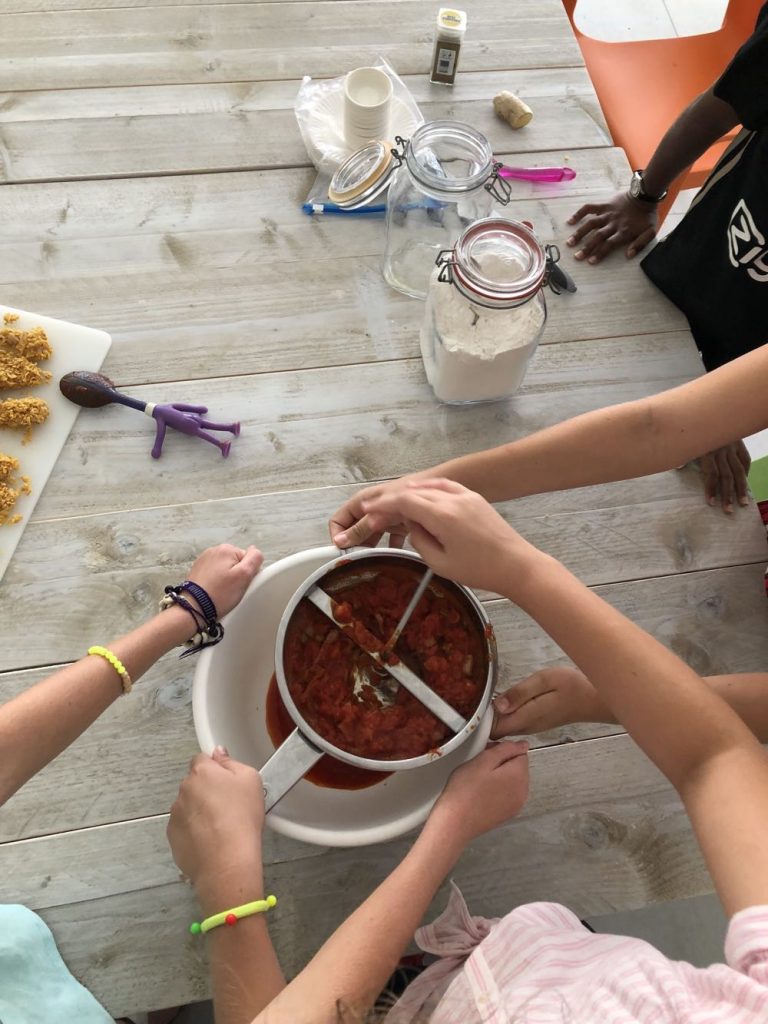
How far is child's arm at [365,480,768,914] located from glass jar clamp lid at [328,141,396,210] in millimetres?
457

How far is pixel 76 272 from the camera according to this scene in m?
0.93

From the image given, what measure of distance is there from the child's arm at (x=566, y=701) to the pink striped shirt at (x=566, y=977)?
0.54 ft

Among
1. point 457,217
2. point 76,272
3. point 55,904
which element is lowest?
point 55,904

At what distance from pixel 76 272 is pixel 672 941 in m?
1.28

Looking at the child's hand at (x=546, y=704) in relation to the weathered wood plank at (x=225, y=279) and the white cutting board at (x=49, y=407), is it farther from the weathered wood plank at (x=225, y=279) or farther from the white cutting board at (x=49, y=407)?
the white cutting board at (x=49, y=407)

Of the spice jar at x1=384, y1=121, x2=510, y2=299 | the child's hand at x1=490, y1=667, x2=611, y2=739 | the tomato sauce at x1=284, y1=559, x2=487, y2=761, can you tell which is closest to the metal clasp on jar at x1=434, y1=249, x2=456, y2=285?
the spice jar at x1=384, y1=121, x2=510, y2=299

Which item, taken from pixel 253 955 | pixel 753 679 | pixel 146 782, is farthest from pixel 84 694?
pixel 753 679

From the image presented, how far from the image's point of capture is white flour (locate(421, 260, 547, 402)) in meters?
0.82

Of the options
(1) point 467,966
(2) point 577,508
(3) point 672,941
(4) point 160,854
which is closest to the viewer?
(1) point 467,966

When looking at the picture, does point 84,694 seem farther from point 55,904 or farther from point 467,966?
point 467,966

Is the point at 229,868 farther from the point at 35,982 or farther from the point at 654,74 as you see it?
the point at 654,74

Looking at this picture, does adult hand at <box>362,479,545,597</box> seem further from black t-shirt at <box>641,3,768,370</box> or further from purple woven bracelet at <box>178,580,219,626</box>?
black t-shirt at <box>641,3,768,370</box>

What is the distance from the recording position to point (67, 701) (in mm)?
685

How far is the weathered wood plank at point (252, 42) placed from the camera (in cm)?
104
